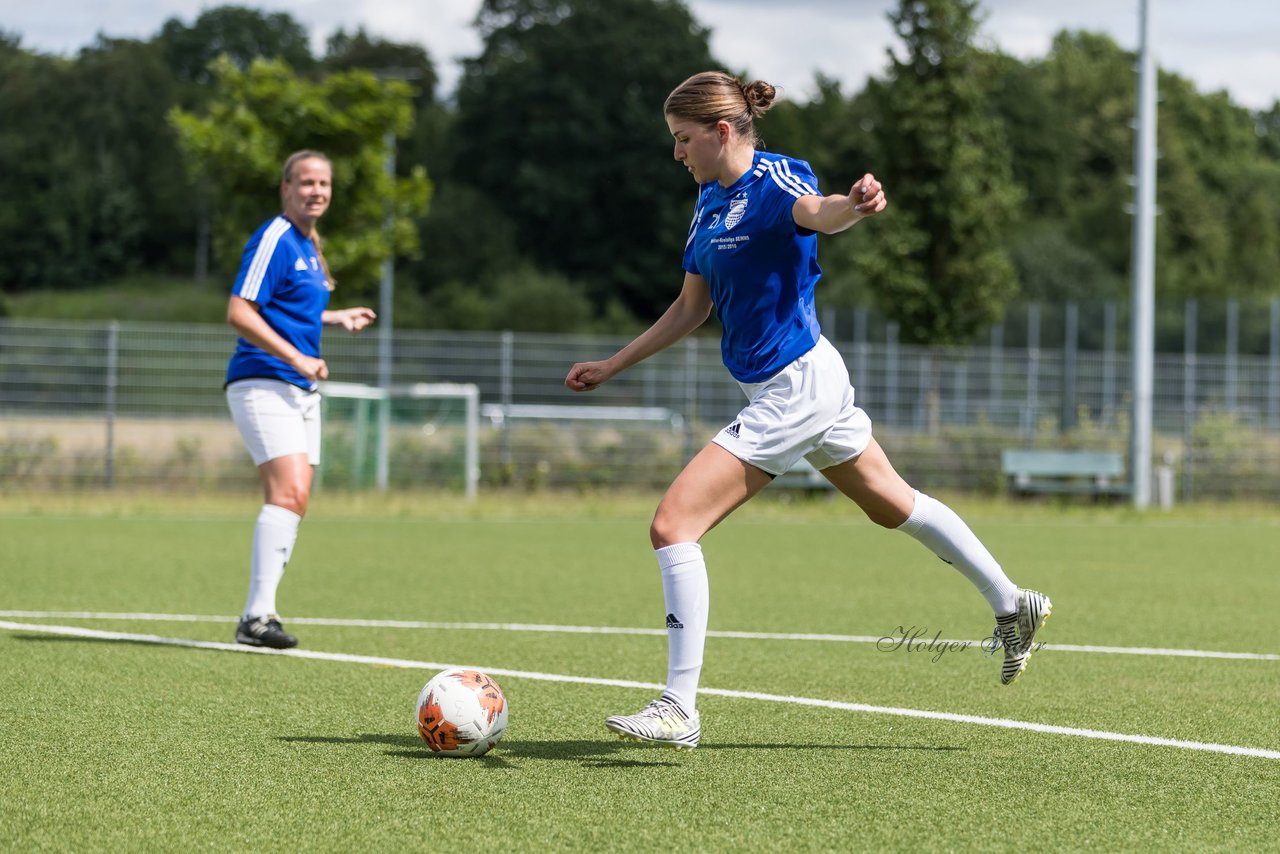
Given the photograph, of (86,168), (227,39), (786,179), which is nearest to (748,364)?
(786,179)

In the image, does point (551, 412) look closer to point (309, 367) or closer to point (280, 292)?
point (280, 292)

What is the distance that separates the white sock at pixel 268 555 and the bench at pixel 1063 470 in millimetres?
15874

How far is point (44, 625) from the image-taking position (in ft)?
25.3

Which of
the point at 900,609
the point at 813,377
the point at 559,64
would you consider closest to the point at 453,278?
the point at 559,64

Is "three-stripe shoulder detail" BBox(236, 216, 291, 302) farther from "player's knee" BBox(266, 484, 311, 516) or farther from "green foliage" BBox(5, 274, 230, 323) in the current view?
"green foliage" BBox(5, 274, 230, 323)

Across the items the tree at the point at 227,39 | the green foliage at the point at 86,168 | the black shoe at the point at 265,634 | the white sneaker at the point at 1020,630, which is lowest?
the black shoe at the point at 265,634

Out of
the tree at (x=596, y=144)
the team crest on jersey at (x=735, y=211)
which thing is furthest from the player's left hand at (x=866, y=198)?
the tree at (x=596, y=144)

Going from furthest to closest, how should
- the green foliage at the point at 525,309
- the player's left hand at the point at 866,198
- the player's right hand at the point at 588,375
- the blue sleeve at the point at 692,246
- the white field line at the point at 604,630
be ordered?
the green foliage at the point at 525,309 → the white field line at the point at 604,630 → the player's right hand at the point at 588,375 → the blue sleeve at the point at 692,246 → the player's left hand at the point at 866,198

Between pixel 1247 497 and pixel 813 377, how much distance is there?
19.5m

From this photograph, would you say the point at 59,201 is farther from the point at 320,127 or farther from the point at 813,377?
the point at 813,377

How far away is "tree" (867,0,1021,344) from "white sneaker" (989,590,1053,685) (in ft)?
75.3

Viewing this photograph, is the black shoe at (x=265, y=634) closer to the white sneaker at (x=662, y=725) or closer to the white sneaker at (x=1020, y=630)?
the white sneaker at (x=662, y=725)

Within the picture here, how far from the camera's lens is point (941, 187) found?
2777 cm

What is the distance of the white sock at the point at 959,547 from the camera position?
5.19 meters
